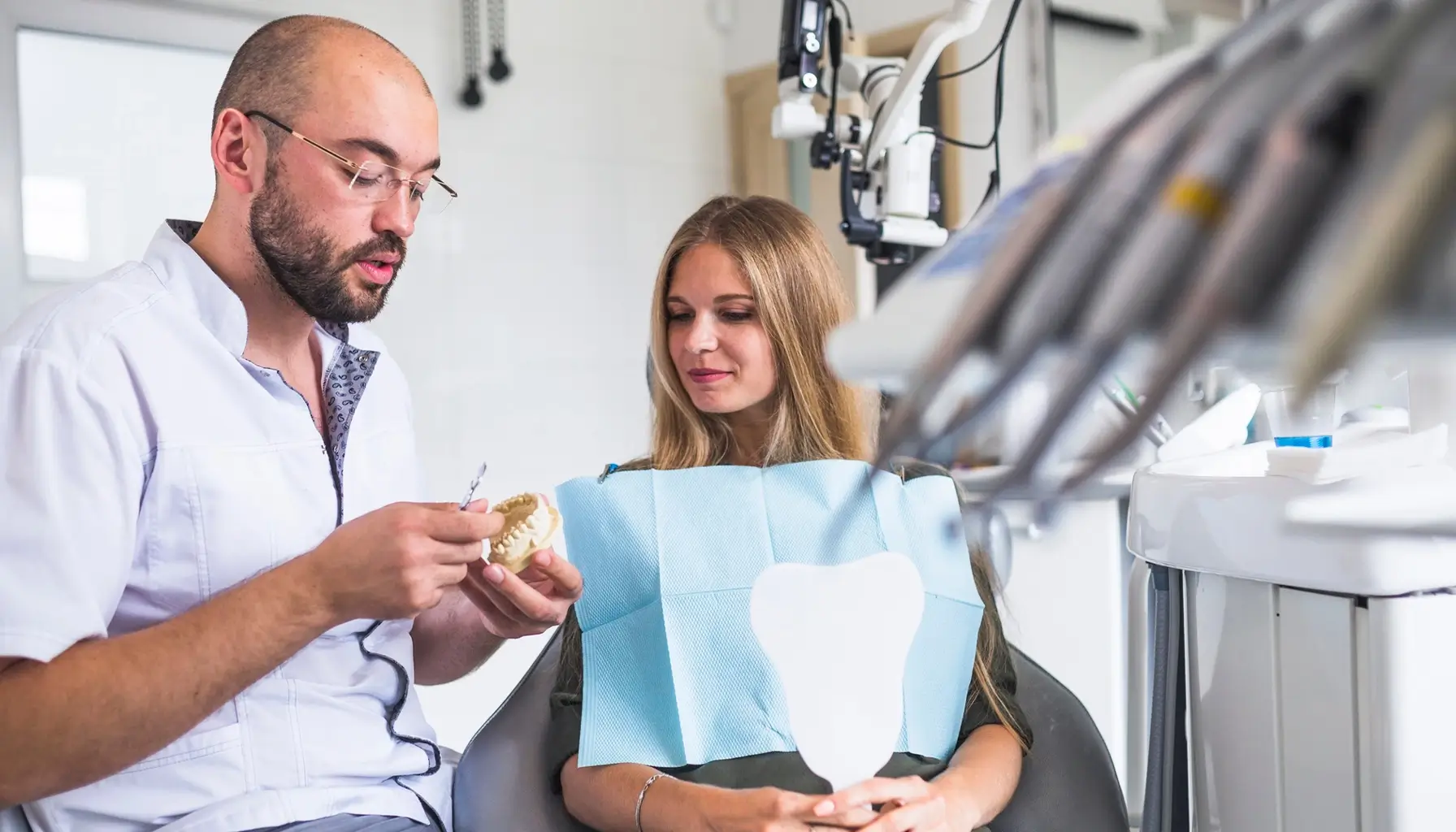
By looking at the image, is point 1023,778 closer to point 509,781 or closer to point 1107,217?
point 509,781

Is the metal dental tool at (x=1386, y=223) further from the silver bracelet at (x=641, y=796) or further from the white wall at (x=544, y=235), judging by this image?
the white wall at (x=544, y=235)

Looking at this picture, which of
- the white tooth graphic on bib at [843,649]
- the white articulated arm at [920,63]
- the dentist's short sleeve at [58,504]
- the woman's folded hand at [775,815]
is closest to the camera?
the dentist's short sleeve at [58,504]

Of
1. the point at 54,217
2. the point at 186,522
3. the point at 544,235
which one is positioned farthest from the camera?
the point at 544,235

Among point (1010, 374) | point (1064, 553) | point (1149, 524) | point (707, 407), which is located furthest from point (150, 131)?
point (1010, 374)

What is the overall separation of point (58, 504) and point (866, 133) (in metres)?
1.67

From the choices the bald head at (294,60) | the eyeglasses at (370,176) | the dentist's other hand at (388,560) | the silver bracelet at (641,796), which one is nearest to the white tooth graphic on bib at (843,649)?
the silver bracelet at (641,796)

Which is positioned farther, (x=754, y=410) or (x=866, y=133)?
(x=866, y=133)

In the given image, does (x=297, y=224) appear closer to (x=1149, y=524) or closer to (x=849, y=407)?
(x=849, y=407)

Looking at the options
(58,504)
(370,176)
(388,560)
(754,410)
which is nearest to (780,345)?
(754,410)

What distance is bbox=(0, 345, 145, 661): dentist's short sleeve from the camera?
1.05 metres

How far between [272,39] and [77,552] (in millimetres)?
645

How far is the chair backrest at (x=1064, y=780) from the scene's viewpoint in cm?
131

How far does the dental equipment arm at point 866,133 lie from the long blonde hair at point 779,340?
1.57ft

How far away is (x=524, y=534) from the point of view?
4.27 feet
